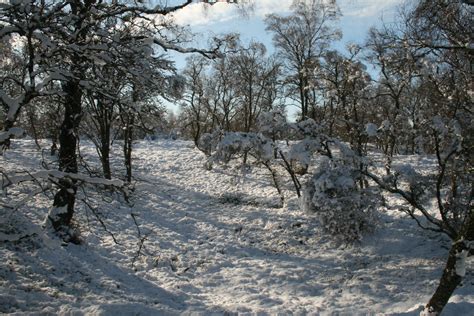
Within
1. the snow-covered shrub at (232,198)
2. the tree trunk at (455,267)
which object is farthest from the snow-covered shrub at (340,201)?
the snow-covered shrub at (232,198)

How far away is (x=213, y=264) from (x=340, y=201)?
14.3 feet

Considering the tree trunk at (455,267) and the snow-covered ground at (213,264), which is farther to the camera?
the snow-covered ground at (213,264)

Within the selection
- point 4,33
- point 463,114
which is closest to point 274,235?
point 463,114

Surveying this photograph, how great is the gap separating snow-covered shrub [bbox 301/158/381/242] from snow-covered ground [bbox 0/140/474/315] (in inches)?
41.0

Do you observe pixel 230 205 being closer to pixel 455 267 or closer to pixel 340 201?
pixel 340 201

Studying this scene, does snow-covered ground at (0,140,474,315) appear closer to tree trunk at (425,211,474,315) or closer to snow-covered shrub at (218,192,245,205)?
snow-covered shrub at (218,192,245,205)

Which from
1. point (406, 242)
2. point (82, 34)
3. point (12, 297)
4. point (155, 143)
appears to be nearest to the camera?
point (82, 34)

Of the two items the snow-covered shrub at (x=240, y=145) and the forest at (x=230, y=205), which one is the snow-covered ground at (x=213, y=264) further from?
the snow-covered shrub at (x=240, y=145)

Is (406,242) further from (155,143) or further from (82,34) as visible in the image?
(155,143)

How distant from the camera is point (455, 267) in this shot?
5.83 metres

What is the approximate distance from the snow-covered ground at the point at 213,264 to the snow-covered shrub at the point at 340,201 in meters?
1.04

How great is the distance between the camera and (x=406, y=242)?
12344 millimetres

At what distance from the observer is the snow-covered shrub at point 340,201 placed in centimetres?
942

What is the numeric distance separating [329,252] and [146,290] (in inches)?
245
